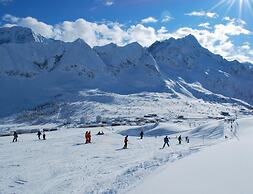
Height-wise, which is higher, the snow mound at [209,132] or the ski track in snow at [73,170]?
the snow mound at [209,132]

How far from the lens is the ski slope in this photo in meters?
15.8

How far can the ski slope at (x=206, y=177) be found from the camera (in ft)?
51.8

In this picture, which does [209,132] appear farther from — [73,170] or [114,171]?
[73,170]

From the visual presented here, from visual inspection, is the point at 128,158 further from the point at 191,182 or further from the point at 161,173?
the point at 191,182

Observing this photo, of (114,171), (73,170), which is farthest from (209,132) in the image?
(73,170)

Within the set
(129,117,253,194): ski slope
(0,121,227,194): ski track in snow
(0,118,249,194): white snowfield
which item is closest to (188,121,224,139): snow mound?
(0,121,227,194): ski track in snow

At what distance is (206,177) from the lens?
18.1 metres

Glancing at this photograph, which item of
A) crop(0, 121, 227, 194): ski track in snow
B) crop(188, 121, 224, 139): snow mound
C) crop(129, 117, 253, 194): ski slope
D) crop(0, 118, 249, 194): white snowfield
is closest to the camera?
crop(129, 117, 253, 194): ski slope

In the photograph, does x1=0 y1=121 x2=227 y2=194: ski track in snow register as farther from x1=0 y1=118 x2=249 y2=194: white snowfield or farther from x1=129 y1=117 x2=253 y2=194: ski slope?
x1=129 y1=117 x2=253 y2=194: ski slope

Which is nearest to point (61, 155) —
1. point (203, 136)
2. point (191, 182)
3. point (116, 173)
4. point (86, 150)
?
point (86, 150)

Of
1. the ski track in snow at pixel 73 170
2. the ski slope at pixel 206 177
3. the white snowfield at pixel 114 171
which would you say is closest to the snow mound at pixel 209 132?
the ski track in snow at pixel 73 170

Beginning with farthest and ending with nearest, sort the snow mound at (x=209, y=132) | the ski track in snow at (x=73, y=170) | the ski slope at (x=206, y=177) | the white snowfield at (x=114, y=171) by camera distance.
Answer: the snow mound at (x=209, y=132) < the ski track in snow at (x=73, y=170) < the white snowfield at (x=114, y=171) < the ski slope at (x=206, y=177)

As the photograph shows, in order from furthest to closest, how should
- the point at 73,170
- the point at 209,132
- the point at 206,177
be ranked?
1. the point at 209,132
2. the point at 73,170
3. the point at 206,177

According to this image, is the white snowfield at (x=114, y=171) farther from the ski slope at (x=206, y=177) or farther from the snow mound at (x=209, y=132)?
the snow mound at (x=209, y=132)
